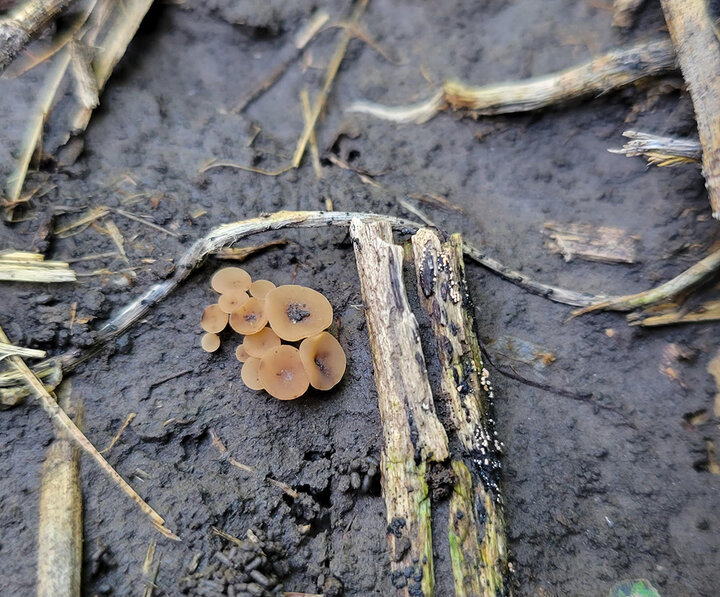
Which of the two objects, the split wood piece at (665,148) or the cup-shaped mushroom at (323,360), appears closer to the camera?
the cup-shaped mushroom at (323,360)

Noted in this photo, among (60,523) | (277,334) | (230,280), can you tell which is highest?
(230,280)

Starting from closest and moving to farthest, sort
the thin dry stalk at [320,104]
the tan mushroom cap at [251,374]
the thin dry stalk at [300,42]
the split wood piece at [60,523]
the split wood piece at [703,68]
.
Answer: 1. the split wood piece at [60,523]
2. the split wood piece at [703,68]
3. the tan mushroom cap at [251,374]
4. the thin dry stalk at [320,104]
5. the thin dry stalk at [300,42]

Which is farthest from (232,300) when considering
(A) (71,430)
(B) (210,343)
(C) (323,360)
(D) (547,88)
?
(D) (547,88)

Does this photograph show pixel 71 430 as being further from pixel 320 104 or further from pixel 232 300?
pixel 320 104

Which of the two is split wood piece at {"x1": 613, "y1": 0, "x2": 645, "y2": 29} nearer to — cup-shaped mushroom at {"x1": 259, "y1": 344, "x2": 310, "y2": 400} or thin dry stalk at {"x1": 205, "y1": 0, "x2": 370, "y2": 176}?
thin dry stalk at {"x1": 205, "y1": 0, "x2": 370, "y2": 176}

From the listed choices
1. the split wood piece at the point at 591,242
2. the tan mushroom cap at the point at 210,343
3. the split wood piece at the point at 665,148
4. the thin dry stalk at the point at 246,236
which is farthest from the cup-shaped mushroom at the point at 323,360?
the split wood piece at the point at 665,148

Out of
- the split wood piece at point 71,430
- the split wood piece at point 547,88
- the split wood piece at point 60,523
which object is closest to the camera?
the split wood piece at point 60,523

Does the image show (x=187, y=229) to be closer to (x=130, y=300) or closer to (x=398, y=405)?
(x=130, y=300)

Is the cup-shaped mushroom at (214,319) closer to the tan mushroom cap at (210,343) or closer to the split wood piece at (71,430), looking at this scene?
the tan mushroom cap at (210,343)

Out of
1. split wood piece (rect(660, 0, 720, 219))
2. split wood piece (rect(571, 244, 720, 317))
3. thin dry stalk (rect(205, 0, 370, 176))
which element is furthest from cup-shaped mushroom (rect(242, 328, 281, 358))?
split wood piece (rect(660, 0, 720, 219))
